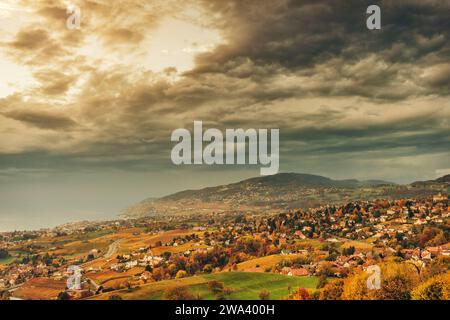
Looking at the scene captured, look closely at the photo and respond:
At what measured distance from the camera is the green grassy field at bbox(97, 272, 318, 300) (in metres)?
48.2

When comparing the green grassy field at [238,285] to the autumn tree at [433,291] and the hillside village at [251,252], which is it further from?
the autumn tree at [433,291]

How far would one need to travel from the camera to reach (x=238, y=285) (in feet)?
177

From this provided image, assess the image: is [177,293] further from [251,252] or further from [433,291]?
[251,252]

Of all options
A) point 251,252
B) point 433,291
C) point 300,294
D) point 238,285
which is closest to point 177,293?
point 238,285

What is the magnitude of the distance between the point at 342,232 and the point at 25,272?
73104 mm

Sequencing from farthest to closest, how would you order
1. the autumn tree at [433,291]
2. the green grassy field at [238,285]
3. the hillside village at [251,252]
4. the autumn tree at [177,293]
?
the hillside village at [251,252], the green grassy field at [238,285], the autumn tree at [177,293], the autumn tree at [433,291]

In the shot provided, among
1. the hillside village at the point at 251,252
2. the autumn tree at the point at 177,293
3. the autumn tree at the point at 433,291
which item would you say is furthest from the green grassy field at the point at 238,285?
the autumn tree at the point at 433,291

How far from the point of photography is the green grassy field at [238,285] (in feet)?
158

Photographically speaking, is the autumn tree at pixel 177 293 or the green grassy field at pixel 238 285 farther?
the green grassy field at pixel 238 285

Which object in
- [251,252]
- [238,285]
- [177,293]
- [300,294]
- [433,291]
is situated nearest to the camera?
[433,291]

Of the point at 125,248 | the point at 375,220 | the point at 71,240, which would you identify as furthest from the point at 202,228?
the point at 375,220

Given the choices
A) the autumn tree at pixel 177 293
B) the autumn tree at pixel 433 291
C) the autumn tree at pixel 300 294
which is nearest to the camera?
the autumn tree at pixel 433 291

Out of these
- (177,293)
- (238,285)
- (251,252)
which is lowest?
(251,252)
